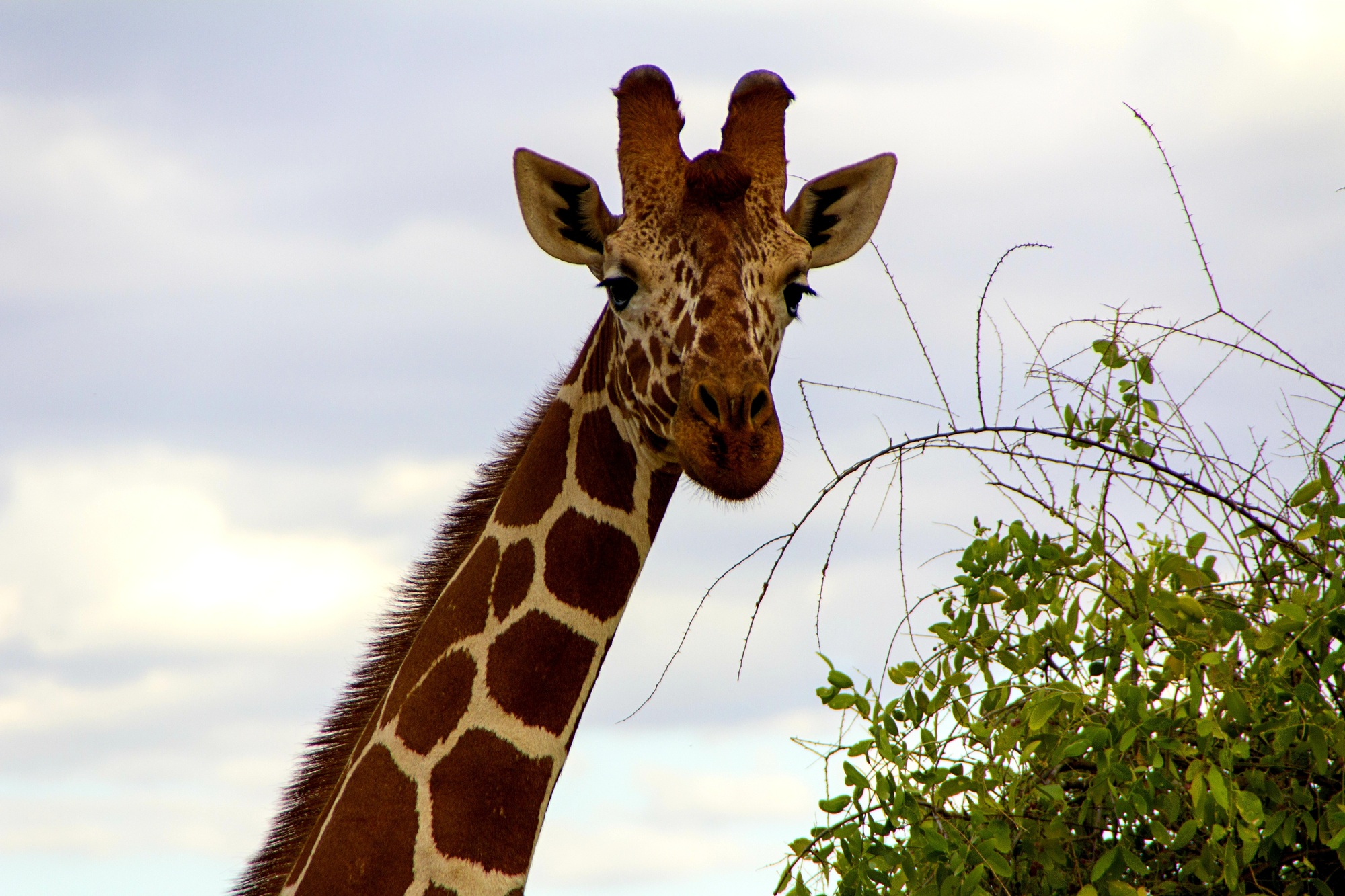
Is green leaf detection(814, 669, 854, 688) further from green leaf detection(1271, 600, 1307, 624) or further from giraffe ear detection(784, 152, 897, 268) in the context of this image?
giraffe ear detection(784, 152, 897, 268)

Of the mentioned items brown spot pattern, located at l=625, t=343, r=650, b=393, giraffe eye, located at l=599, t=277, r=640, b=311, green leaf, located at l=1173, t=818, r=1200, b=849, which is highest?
giraffe eye, located at l=599, t=277, r=640, b=311

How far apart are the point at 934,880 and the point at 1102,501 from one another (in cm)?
132

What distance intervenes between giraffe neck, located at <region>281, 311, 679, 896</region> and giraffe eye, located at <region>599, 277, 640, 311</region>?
269 mm

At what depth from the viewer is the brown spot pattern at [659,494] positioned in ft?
17.7

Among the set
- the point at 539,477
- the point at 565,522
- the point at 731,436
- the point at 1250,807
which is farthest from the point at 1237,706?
the point at 539,477

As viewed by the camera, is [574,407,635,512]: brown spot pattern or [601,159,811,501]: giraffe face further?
[574,407,635,512]: brown spot pattern

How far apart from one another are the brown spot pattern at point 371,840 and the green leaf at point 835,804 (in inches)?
66.8

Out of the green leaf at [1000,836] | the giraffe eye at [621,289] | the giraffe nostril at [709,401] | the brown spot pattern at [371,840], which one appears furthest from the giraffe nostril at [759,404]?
the brown spot pattern at [371,840]

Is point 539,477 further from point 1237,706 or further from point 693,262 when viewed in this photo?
point 1237,706

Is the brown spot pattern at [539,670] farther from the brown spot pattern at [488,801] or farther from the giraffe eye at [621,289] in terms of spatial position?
the giraffe eye at [621,289]

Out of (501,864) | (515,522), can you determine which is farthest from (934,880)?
(515,522)

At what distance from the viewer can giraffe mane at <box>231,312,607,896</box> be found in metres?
5.64

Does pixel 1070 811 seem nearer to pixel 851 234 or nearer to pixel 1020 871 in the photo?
pixel 1020 871

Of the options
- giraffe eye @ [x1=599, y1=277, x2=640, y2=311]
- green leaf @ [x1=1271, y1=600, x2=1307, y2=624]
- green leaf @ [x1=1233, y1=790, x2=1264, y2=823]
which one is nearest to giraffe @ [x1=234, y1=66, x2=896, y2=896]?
giraffe eye @ [x1=599, y1=277, x2=640, y2=311]
